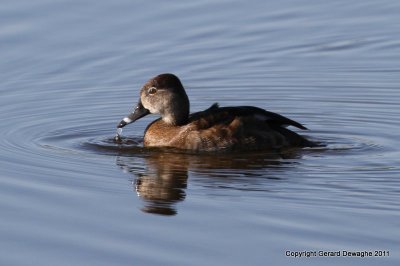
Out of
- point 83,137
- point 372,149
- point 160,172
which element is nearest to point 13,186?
point 160,172

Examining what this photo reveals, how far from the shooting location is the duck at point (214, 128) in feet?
43.1

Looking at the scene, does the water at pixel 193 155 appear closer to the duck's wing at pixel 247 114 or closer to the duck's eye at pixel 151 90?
the duck's wing at pixel 247 114

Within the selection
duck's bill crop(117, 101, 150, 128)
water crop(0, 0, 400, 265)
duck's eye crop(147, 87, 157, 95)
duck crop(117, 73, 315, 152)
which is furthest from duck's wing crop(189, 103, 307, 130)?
duck's bill crop(117, 101, 150, 128)

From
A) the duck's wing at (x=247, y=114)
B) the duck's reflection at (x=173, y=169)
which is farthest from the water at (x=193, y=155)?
the duck's wing at (x=247, y=114)

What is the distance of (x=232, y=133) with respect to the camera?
43.0 ft

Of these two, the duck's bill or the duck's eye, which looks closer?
the duck's eye

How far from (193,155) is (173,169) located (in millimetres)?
745

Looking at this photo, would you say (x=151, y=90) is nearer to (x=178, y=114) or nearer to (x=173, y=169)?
(x=178, y=114)

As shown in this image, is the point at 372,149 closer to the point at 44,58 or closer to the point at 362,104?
the point at 362,104

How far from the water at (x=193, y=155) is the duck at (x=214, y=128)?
0.76ft

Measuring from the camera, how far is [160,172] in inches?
480

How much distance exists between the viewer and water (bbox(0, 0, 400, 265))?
9406mm

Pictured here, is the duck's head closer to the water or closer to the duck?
the duck

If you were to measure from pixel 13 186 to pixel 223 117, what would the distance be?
9.56 ft
